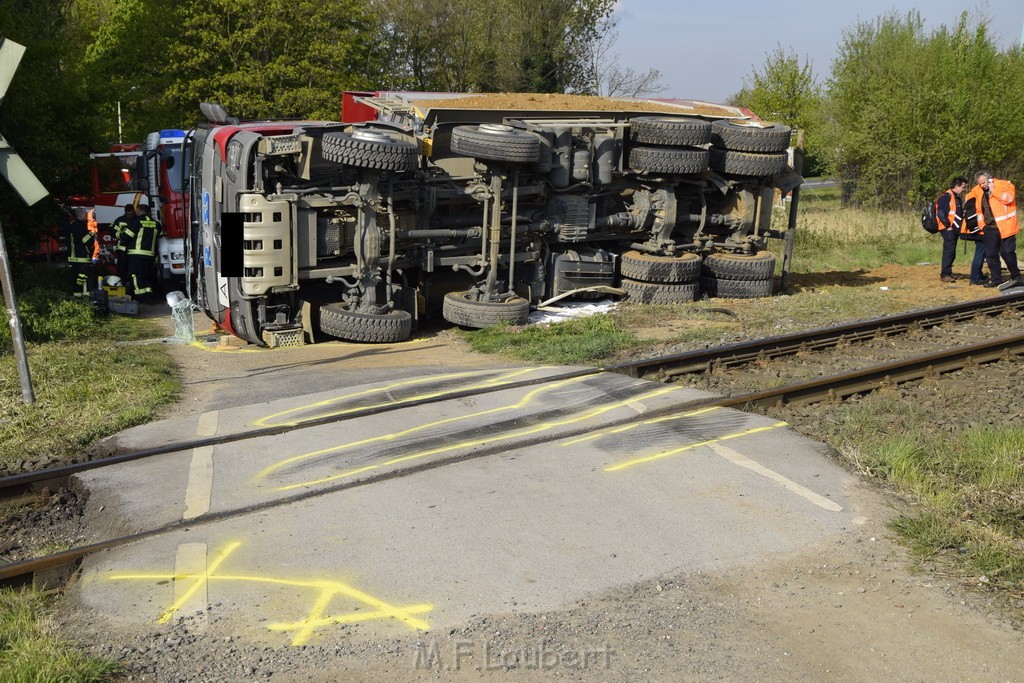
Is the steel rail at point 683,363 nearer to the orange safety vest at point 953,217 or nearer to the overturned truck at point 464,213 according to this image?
the orange safety vest at point 953,217

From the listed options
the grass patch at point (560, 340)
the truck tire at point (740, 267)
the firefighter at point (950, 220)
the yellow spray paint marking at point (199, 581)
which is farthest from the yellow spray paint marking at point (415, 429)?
the firefighter at point (950, 220)

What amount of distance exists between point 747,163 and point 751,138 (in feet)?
1.12

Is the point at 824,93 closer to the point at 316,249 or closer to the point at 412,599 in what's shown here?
the point at 316,249

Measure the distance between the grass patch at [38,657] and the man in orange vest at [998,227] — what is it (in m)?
13.7

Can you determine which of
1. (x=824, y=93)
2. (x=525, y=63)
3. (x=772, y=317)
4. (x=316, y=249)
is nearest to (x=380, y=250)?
(x=316, y=249)

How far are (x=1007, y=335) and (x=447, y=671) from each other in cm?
924

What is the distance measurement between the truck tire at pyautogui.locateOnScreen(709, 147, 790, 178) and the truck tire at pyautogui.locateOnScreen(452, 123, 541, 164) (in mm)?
3411

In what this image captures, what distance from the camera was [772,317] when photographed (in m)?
12.3

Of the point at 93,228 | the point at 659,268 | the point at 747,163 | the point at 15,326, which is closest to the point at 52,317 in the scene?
the point at 93,228

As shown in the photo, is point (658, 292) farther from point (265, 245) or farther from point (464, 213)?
point (265, 245)

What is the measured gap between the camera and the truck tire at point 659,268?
517 inches

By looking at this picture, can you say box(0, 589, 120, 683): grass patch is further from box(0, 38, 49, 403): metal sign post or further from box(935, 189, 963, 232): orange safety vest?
box(935, 189, 963, 232): orange safety vest

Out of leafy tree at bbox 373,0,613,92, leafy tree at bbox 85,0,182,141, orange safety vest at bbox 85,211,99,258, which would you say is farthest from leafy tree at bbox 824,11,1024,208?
orange safety vest at bbox 85,211,99,258

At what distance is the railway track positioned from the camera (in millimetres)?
5773
